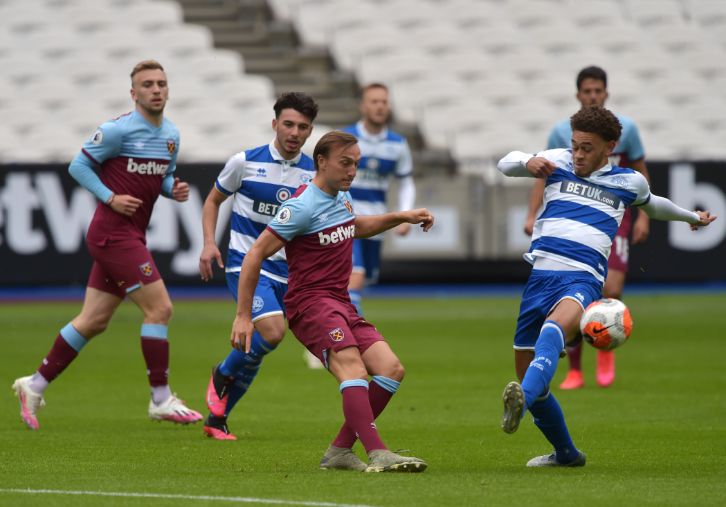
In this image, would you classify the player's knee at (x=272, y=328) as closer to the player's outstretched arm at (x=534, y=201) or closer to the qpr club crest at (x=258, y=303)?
the qpr club crest at (x=258, y=303)

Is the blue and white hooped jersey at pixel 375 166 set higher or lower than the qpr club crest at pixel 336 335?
higher

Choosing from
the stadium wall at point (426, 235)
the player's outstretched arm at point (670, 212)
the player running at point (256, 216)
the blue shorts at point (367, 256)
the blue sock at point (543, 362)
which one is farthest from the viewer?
the stadium wall at point (426, 235)

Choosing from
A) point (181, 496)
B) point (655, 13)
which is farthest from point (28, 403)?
point (655, 13)

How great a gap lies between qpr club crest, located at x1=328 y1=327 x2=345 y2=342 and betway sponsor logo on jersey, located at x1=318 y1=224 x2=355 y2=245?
483 millimetres

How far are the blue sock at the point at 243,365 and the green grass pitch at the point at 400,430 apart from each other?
0.31m

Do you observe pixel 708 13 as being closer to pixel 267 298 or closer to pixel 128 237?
pixel 128 237

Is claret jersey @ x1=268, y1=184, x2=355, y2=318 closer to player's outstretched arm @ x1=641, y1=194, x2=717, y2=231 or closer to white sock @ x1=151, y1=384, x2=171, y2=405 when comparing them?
player's outstretched arm @ x1=641, y1=194, x2=717, y2=231

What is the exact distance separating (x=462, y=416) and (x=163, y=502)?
4.10 meters

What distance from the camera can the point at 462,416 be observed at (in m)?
9.52

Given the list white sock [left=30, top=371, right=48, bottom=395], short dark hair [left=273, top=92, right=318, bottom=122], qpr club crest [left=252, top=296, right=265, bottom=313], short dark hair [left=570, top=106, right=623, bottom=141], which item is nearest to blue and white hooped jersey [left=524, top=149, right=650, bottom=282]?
short dark hair [left=570, top=106, right=623, bottom=141]

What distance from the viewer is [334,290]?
706cm

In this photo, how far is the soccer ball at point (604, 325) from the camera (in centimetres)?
684

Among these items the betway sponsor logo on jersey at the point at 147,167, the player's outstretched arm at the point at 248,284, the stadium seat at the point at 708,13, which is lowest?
the player's outstretched arm at the point at 248,284

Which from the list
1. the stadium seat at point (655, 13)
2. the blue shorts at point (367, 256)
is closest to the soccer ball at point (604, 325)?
the blue shorts at point (367, 256)
